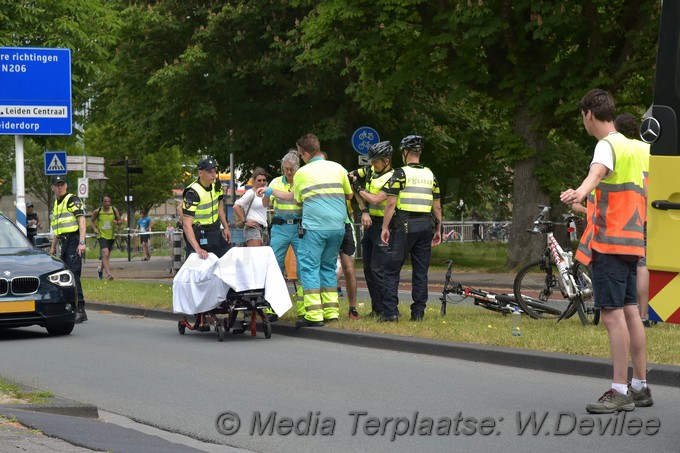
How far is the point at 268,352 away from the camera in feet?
40.8

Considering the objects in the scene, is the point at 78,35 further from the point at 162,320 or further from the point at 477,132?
the point at 162,320

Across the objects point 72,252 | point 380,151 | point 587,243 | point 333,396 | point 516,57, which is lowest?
point 333,396

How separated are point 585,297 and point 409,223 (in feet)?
6.61

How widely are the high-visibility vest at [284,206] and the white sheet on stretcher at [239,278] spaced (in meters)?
1.23

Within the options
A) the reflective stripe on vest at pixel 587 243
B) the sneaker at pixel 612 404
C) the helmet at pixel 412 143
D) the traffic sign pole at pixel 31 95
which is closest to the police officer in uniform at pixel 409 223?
the helmet at pixel 412 143

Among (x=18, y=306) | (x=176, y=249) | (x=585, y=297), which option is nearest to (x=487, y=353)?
(x=585, y=297)

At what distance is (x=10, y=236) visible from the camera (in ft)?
50.3

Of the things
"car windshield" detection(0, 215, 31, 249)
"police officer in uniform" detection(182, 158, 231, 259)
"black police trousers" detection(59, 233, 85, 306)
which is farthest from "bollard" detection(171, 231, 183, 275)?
"police officer in uniform" detection(182, 158, 231, 259)

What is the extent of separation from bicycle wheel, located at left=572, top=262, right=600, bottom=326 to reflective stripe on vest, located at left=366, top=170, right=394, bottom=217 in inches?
85.6

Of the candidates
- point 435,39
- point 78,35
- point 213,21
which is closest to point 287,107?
point 213,21

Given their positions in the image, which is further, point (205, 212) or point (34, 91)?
point (34, 91)

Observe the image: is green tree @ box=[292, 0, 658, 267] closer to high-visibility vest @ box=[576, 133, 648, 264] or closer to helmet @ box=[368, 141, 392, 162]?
helmet @ box=[368, 141, 392, 162]

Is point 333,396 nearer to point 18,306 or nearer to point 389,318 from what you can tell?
point 389,318

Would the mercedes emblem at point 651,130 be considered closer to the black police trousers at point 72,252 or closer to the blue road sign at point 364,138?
the black police trousers at point 72,252
